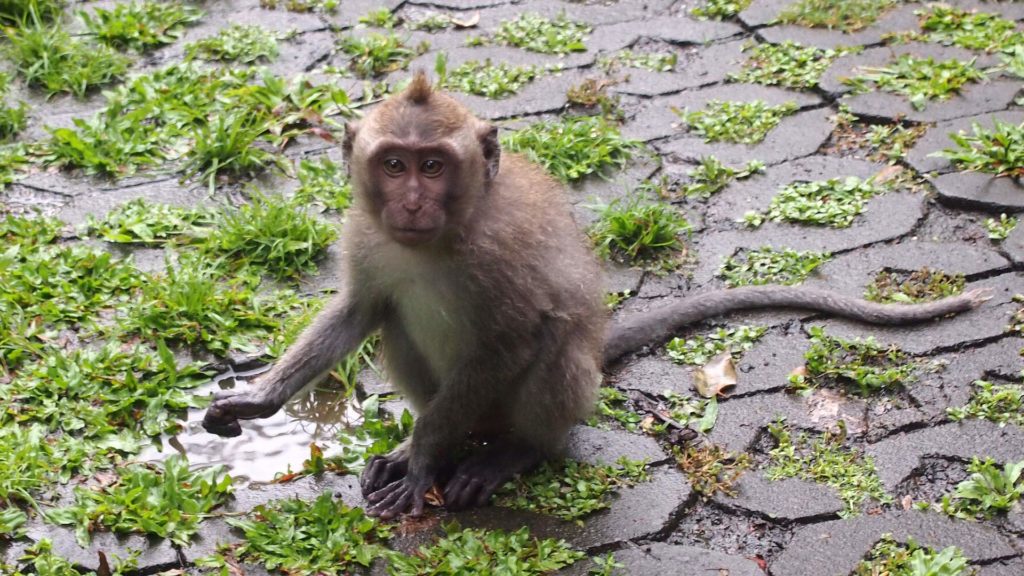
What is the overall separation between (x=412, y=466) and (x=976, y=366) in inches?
89.2

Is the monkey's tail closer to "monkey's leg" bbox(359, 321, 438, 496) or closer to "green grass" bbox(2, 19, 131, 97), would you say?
"monkey's leg" bbox(359, 321, 438, 496)

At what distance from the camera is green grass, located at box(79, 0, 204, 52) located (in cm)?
755

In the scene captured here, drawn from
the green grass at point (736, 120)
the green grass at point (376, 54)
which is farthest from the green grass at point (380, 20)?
the green grass at point (736, 120)

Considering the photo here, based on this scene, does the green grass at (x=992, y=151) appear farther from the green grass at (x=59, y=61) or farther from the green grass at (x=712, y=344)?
the green grass at (x=59, y=61)

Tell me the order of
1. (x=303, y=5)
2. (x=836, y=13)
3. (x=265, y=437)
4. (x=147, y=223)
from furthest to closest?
(x=303, y=5) → (x=836, y=13) → (x=147, y=223) → (x=265, y=437)

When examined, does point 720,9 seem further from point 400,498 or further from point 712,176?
point 400,498

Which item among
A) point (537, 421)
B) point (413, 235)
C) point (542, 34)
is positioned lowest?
point (537, 421)

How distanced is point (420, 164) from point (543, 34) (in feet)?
11.7

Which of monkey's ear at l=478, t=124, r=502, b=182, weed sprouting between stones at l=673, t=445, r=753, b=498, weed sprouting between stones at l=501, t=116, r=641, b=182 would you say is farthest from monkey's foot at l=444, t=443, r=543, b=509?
weed sprouting between stones at l=501, t=116, r=641, b=182

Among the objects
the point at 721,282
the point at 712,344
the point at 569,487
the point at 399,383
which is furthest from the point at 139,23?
the point at 569,487

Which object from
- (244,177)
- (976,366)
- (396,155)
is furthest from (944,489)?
(244,177)

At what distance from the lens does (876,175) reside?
6258 mm

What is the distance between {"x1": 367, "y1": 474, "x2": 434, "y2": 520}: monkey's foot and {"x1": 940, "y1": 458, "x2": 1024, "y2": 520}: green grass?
1.80 m

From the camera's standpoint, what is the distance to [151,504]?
14.5ft
